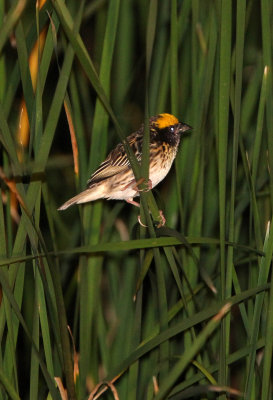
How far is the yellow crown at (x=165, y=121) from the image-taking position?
7.75 ft

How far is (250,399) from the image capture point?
5.65 feet

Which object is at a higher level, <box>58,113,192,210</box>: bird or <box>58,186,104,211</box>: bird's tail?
<box>58,113,192,210</box>: bird

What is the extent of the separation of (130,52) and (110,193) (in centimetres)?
44

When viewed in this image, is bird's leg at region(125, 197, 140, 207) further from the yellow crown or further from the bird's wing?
the yellow crown

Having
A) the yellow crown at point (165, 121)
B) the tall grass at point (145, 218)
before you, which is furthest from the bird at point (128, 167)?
the tall grass at point (145, 218)

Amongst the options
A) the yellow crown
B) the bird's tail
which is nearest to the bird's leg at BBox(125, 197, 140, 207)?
the bird's tail

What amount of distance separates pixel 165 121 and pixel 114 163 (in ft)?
0.71

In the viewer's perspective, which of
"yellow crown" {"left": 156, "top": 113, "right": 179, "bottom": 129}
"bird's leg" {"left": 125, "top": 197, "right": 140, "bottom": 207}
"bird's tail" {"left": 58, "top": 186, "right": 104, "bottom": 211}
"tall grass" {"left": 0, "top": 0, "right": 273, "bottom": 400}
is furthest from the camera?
"yellow crown" {"left": 156, "top": 113, "right": 179, "bottom": 129}

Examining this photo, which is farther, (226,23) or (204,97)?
(204,97)

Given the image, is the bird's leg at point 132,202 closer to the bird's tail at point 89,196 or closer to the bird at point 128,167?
the bird at point 128,167

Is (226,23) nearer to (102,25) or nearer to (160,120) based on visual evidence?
(102,25)

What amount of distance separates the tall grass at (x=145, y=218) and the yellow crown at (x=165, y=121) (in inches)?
8.9

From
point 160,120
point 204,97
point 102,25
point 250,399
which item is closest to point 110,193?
point 160,120

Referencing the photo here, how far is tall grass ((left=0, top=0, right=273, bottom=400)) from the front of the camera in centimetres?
150
